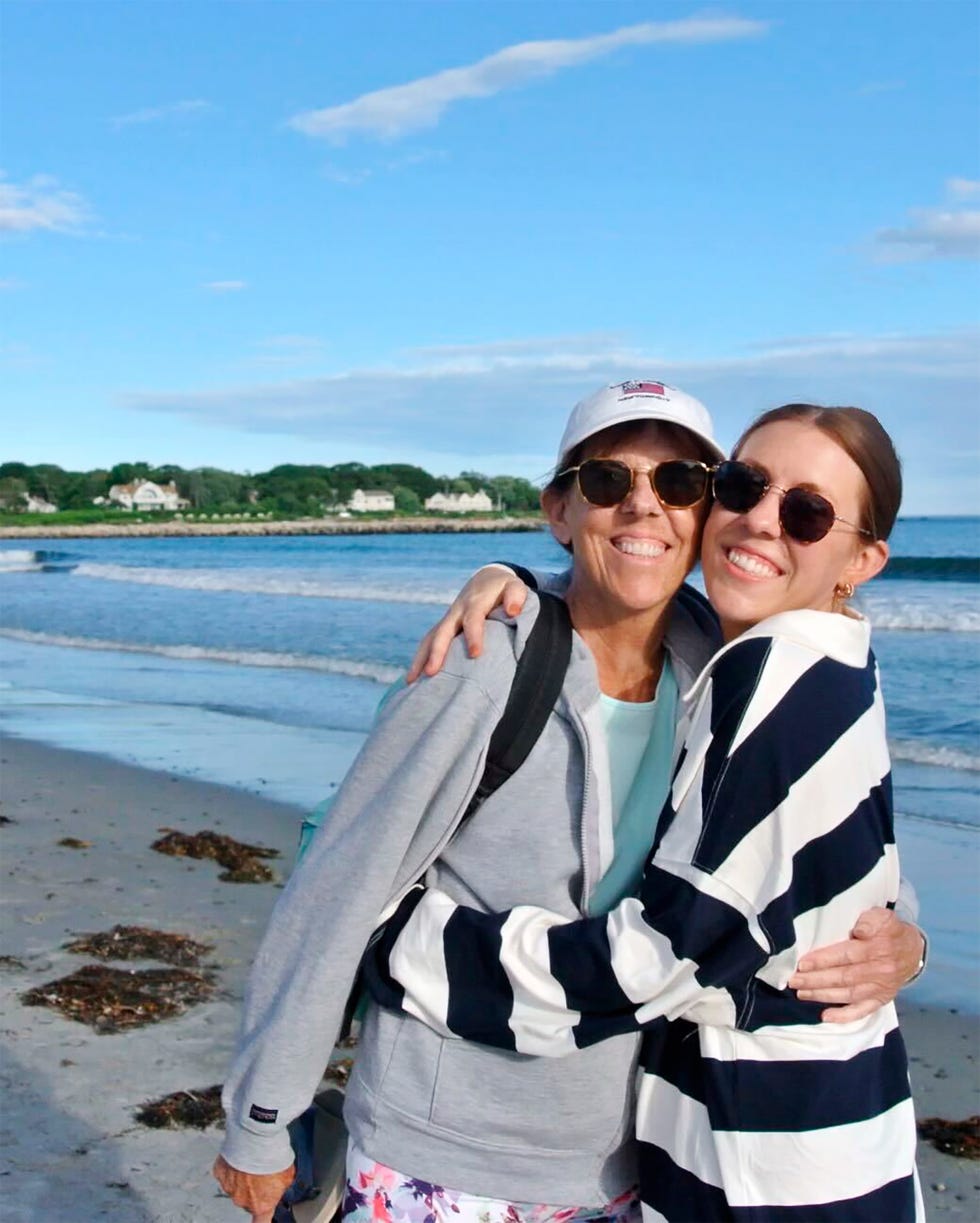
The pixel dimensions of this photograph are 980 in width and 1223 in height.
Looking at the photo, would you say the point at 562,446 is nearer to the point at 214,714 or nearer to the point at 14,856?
the point at 14,856

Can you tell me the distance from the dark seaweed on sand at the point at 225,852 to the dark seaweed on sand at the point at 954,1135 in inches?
142

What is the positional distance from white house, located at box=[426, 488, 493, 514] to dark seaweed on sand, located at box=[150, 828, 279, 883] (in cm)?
11093

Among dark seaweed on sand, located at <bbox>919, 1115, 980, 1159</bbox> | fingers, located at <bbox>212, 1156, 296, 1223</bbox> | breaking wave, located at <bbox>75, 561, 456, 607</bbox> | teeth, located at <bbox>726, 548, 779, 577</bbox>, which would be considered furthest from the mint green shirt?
breaking wave, located at <bbox>75, 561, 456, 607</bbox>

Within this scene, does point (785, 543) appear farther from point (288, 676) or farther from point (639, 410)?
point (288, 676)

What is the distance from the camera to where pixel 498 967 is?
181 centimetres

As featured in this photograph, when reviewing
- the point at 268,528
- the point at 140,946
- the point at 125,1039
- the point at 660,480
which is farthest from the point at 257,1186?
the point at 268,528

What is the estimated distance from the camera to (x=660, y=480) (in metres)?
2.11

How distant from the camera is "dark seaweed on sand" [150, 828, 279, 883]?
→ 6.81m

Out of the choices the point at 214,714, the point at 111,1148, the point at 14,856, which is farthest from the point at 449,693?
the point at 214,714

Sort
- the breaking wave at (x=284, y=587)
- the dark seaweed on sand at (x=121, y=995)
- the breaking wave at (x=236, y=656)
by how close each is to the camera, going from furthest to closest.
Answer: the breaking wave at (x=284, y=587) → the breaking wave at (x=236, y=656) → the dark seaweed on sand at (x=121, y=995)

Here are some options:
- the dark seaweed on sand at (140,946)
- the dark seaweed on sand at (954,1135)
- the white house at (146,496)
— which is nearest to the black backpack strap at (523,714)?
the dark seaweed on sand at (954,1135)

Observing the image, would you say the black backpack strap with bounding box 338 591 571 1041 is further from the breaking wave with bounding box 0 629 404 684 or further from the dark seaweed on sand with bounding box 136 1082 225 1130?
the breaking wave with bounding box 0 629 404 684

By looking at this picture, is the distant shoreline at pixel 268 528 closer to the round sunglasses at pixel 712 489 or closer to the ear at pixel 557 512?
the ear at pixel 557 512

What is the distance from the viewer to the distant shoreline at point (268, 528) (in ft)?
323
